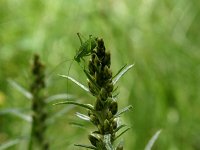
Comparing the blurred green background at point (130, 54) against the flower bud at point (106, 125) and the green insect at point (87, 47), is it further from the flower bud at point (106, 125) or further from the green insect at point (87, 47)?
the flower bud at point (106, 125)

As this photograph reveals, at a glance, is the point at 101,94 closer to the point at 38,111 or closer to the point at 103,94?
the point at 103,94

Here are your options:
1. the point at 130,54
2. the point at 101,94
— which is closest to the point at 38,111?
the point at 101,94

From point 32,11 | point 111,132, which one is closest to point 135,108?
point 32,11

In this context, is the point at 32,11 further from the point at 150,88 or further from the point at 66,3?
the point at 150,88

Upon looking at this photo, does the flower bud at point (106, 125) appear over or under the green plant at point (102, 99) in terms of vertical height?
under

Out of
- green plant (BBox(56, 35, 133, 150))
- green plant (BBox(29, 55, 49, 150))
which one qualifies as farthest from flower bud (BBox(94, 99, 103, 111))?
green plant (BBox(29, 55, 49, 150))

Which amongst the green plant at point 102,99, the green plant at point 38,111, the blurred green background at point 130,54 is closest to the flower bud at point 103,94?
the green plant at point 102,99
